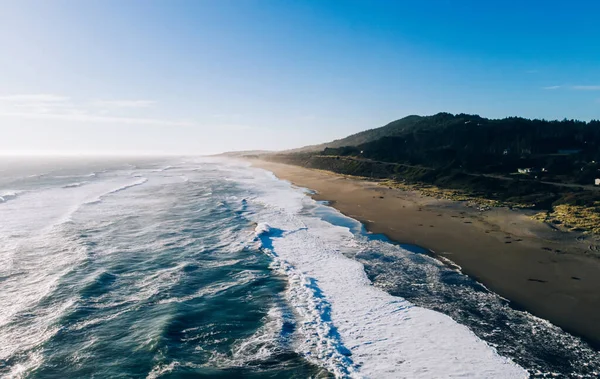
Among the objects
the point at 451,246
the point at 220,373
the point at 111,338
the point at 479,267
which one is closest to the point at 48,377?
the point at 111,338

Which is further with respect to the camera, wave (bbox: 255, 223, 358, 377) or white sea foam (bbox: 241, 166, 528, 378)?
wave (bbox: 255, 223, 358, 377)

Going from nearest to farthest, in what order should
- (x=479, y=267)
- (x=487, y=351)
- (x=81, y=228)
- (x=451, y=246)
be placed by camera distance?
(x=487, y=351) < (x=479, y=267) < (x=451, y=246) < (x=81, y=228)

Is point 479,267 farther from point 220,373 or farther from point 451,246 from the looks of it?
point 220,373

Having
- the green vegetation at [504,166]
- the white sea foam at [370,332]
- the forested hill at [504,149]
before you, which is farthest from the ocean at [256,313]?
the forested hill at [504,149]

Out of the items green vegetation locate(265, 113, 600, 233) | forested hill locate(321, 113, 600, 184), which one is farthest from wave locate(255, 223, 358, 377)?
forested hill locate(321, 113, 600, 184)

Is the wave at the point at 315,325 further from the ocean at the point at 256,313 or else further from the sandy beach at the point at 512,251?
the sandy beach at the point at 512,251

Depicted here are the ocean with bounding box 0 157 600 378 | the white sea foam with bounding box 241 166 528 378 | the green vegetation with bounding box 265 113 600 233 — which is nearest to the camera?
the white sea foam with bounding box 241 166 528 378

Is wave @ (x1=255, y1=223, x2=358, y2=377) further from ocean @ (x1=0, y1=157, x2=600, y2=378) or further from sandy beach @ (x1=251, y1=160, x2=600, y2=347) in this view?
sandy beach @ (x1=251, y1=160, x2=600, y2=347)
